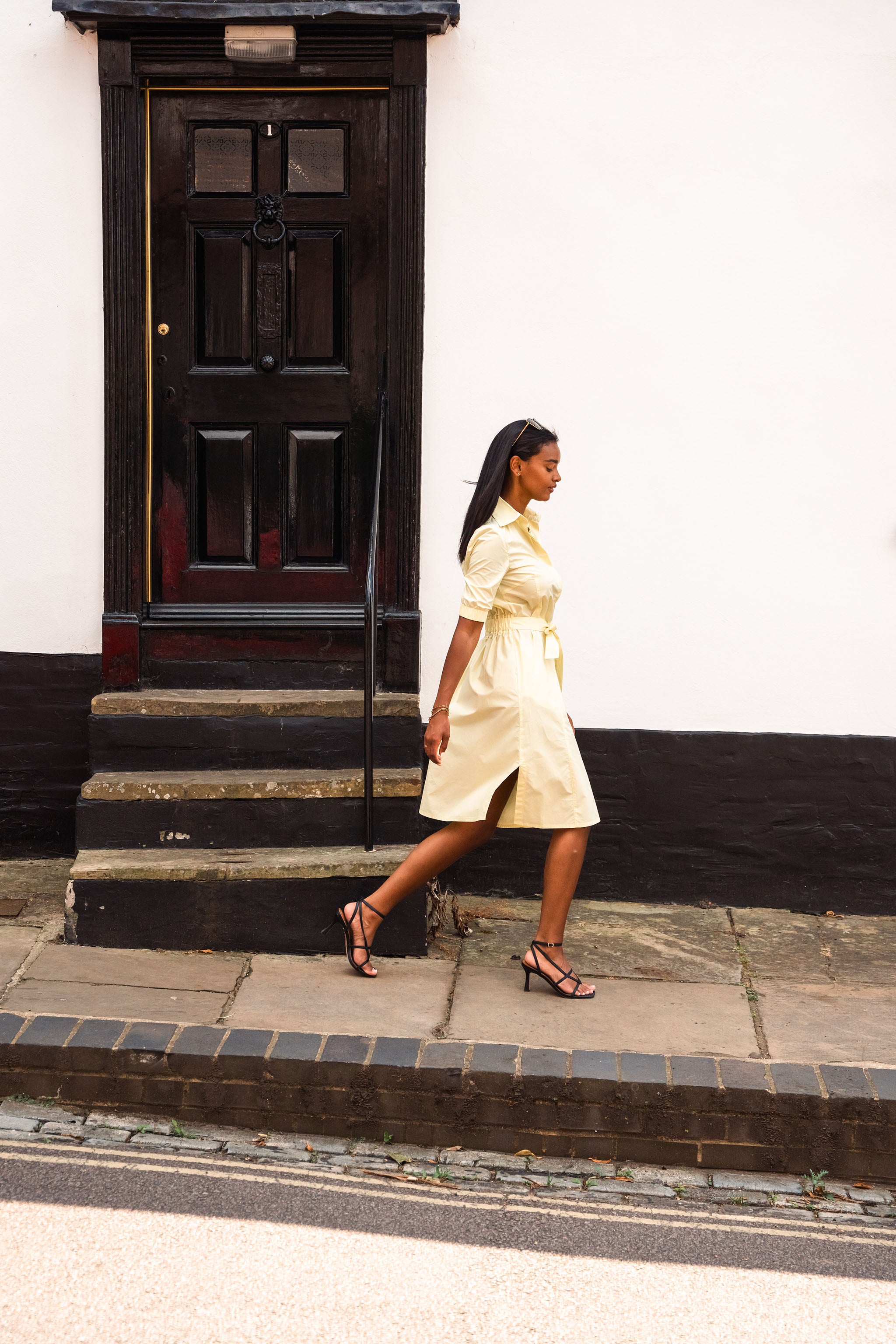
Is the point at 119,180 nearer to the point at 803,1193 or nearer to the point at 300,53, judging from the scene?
the point at 300,53

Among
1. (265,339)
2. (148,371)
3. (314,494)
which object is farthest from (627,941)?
(148,371)

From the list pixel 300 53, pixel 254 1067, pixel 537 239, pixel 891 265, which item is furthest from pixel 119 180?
pixel 254 1067

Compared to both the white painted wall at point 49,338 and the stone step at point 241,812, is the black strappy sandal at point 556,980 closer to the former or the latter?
the stone step at point 241,812

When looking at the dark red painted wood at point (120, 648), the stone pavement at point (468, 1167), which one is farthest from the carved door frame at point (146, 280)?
the stone pavement at point (468, 1167)

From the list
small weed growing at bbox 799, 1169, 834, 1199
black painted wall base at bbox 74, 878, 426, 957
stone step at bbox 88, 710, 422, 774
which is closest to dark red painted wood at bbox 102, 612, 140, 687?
stone step at bbox 88, 710, 422, 774

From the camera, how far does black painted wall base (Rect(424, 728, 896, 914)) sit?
590 cm

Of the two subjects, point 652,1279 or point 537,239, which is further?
point 537,239

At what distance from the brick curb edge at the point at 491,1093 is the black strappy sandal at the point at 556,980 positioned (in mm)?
522

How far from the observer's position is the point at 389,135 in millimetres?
5738

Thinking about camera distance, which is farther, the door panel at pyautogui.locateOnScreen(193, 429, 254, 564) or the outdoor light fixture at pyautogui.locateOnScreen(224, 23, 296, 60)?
the door panel at pyautogui.locateOnScreen(193, 429, 254, 564)

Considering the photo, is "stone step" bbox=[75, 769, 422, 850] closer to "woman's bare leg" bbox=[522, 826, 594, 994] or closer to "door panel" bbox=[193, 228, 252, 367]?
"woman's bare leg" bbox=[522, 826, 594, 994]

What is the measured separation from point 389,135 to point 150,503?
73.0 inches

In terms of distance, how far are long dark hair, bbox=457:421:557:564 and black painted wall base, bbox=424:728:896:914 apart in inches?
61.2

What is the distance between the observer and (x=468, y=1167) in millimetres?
3895
